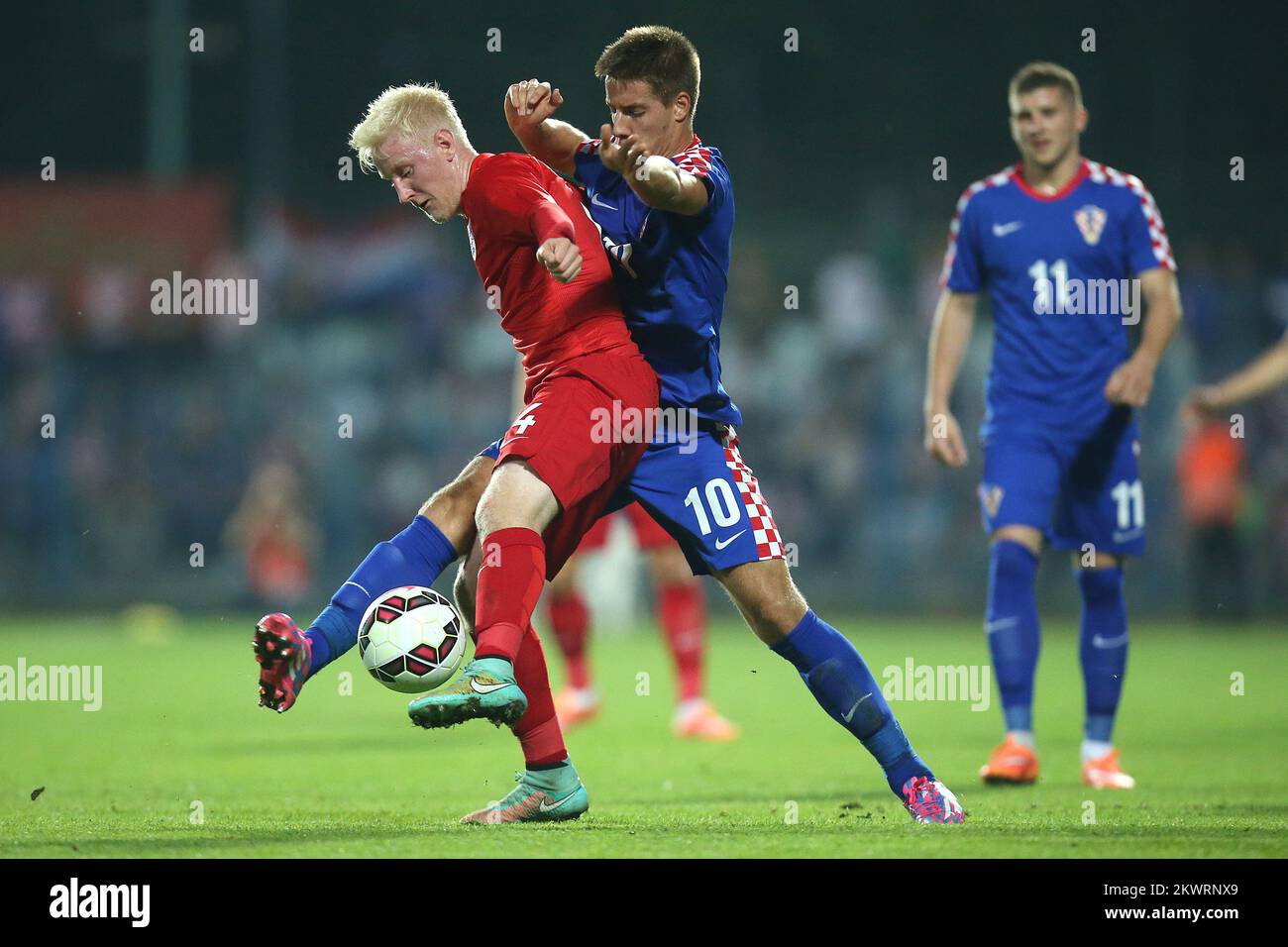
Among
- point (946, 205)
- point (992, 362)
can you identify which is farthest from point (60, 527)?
point (992, 362)

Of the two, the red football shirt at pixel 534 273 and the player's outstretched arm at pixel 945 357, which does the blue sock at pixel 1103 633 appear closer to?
the player's outstretched arm at pixel 945 357

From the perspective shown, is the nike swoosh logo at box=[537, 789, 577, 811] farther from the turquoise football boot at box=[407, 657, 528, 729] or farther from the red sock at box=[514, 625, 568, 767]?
the turquoise football boot at box=[407, 657, 528, 729]

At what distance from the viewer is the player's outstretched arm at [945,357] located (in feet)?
21.1

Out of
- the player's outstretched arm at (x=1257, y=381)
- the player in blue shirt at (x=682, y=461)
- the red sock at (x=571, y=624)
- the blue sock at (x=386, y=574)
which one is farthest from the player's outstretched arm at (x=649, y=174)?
the red sock at (x=571, y=624)

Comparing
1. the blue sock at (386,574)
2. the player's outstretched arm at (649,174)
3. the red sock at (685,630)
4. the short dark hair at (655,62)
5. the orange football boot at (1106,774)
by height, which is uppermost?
the short dark hair at (655,62)

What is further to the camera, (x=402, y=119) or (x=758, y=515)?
(x=758, y=515)

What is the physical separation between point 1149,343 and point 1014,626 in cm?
117

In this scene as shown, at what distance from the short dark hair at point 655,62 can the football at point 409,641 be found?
61.1 inches

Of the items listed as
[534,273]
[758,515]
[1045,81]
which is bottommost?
[758,515]

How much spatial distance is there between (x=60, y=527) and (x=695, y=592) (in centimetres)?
1092

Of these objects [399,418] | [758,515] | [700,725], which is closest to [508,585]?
[758,515]

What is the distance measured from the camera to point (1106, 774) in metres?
6.23

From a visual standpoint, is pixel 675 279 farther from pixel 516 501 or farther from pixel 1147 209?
pixel 1147 209

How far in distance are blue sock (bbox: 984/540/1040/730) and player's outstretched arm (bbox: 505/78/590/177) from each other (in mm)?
2323
